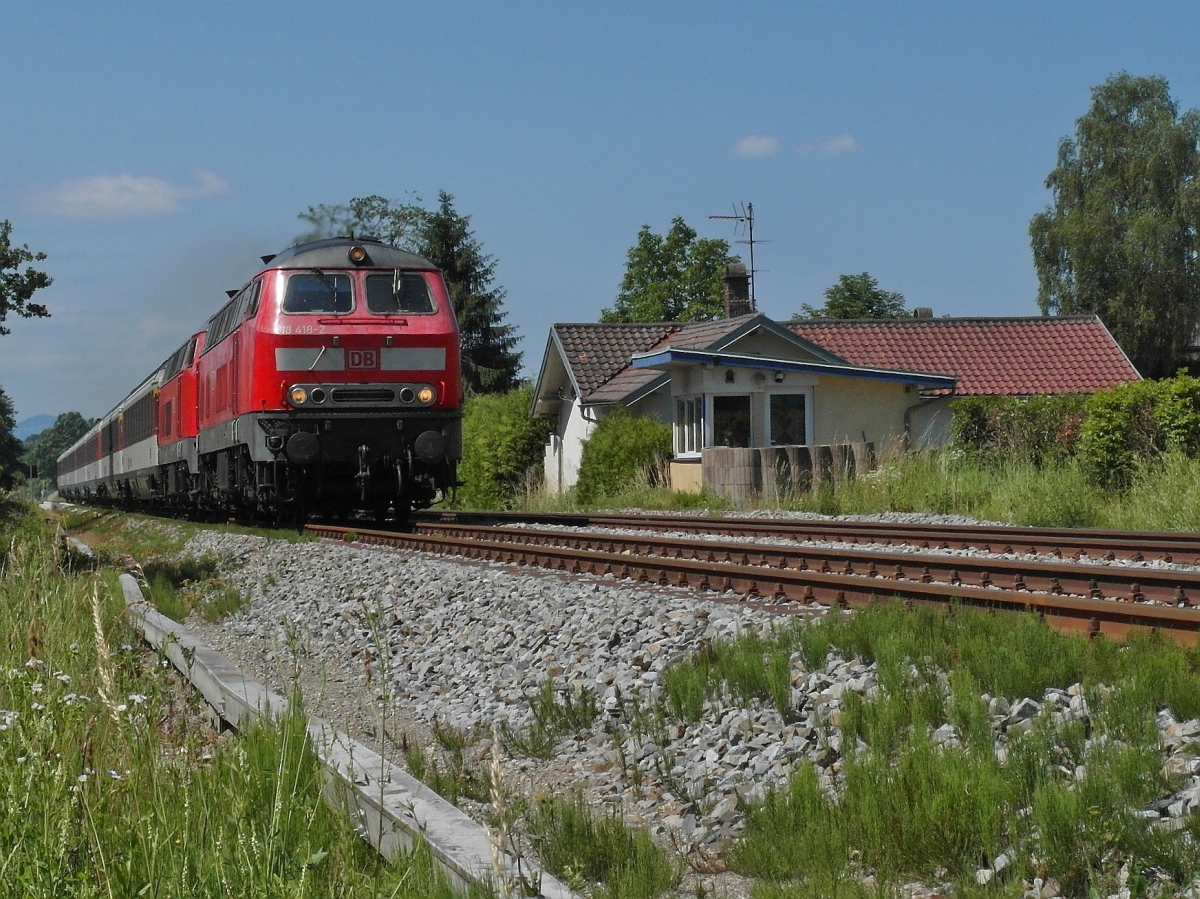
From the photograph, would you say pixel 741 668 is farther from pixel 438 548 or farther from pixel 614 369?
pixel 614 369

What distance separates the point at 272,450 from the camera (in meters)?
16.2

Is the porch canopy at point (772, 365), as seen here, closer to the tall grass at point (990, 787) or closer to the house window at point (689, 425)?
the house window at point (689, 425)

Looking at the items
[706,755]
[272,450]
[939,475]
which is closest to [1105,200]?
[939,475]

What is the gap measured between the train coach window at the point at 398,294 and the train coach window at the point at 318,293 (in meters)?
0.29

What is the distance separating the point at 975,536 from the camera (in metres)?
13.2

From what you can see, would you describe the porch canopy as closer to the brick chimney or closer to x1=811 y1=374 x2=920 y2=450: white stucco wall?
x1=811 y1=374 x2=920 y2=450: white stucco wall

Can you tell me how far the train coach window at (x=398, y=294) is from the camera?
1684 cm

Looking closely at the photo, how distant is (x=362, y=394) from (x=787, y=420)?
49.5 feet

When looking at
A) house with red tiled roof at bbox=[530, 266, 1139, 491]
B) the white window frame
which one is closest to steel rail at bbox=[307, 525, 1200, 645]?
house with red tiled roof at bbox=[530, 266, 1139, 491]

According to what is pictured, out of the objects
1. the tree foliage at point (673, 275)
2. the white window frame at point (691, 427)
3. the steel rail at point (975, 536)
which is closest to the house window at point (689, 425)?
the white window frame at point (691, 427)

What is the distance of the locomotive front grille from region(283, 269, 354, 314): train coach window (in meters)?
0.97

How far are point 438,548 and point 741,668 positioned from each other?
28.2 ft

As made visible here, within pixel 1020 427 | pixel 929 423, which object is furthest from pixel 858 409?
pixel 1020 427

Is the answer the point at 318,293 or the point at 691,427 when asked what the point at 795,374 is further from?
the point at 318,293
